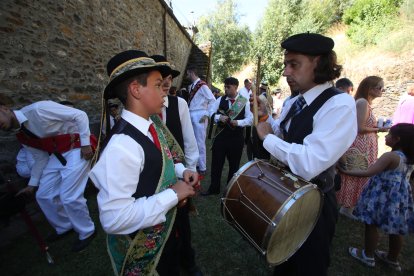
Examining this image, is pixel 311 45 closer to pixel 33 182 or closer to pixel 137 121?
pixel 137 121

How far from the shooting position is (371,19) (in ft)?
54.6

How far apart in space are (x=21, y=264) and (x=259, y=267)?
114 inches

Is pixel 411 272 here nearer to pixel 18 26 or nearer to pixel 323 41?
pixel 323 41

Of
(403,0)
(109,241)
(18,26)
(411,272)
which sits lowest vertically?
(411,272)

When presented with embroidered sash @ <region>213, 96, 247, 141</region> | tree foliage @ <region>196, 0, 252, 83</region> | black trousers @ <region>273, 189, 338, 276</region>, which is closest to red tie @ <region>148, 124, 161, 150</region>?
black trousers @ <region>273, 189, 338, 276</region>

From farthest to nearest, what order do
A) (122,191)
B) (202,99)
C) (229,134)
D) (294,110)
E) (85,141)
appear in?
1. (202,99)
2. (229,134)
3. (85,141)
4. (294,110)
5. (122,191)

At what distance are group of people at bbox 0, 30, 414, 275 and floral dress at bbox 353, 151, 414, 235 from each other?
0.4 inches

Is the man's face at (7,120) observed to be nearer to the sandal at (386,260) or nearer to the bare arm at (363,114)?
the bare arm at (363,114)

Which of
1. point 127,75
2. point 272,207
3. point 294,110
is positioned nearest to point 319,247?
point 272,207

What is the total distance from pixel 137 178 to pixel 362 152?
374 cm

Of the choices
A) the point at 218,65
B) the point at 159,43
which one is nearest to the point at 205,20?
the point at 218,65

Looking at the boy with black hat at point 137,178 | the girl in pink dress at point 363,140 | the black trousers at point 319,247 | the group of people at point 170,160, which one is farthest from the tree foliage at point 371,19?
the boy with black hat at point 137,178

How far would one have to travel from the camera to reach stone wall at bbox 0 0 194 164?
345 cm

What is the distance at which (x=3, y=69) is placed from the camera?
10.9 ft
